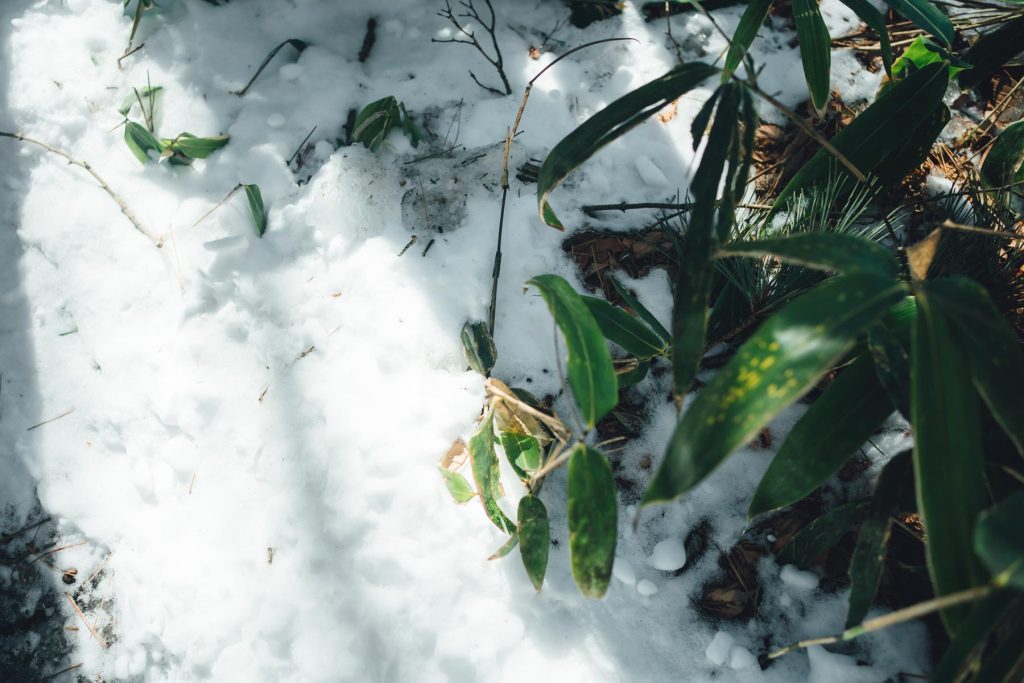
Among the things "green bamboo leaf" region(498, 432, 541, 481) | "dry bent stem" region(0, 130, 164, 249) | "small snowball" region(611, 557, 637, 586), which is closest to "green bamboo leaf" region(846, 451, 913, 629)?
"small snowball" region(611, 557, 637, 586)

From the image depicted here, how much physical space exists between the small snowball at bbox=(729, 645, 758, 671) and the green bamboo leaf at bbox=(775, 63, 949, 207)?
0.67 meters

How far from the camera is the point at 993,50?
889 millimetres

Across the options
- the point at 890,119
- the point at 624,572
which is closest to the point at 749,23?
the point at 890,119

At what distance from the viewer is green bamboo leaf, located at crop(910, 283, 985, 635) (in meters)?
0.50

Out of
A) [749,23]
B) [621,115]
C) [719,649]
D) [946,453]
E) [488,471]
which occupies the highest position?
[749,23]

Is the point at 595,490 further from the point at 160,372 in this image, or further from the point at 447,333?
the point at 160,372

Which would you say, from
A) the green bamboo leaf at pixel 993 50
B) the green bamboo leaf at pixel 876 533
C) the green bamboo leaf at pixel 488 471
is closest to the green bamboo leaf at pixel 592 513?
the green bamboo leaf at pixel 488 471

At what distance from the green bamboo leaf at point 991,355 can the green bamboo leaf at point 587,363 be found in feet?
1.03

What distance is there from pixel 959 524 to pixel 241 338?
37.9 inches

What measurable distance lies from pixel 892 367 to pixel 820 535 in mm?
283

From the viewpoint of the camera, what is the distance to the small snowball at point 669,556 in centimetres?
82

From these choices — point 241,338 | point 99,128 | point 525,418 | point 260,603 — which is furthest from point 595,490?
point 99,128

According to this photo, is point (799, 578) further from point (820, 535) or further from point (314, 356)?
point (314, 356)

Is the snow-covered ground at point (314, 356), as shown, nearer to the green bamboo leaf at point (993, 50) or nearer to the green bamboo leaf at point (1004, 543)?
the green bamboo leaf at point (993, 50)
